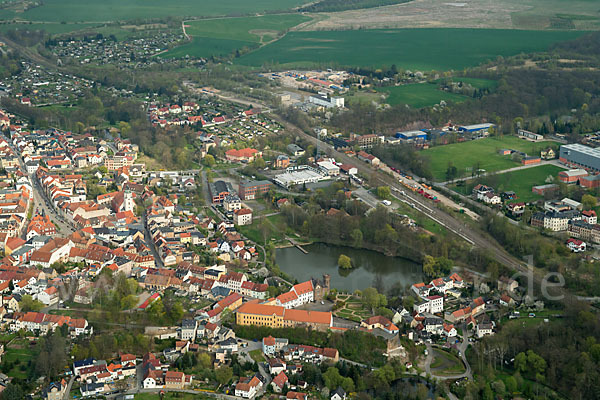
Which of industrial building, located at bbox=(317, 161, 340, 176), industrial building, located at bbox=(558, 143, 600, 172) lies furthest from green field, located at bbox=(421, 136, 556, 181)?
industrial building, located at bbox=(317, 161, 340, 176)

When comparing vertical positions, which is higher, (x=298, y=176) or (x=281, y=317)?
(x=281, y=317)

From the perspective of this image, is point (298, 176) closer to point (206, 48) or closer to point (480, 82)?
point (480, 82)

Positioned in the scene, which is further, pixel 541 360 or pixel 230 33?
pixel 230 33

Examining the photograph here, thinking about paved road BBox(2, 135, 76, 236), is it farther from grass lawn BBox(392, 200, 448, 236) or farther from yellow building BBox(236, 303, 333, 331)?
grass lawn BBox(392, 200, 448, 236)

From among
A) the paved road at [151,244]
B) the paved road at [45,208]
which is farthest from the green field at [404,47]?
the paved road at [151,244]

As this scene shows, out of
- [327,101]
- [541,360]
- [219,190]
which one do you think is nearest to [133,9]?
[327,101]

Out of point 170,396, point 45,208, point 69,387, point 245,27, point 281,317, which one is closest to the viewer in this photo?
point 170,396

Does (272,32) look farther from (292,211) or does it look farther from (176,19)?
(292,211)
